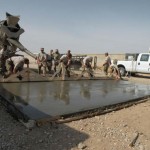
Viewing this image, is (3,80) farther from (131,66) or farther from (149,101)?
(131,66)

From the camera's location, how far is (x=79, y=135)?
20.6 ft

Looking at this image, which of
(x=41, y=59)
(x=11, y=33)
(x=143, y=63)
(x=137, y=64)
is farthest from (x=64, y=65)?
(x=137, y=64)

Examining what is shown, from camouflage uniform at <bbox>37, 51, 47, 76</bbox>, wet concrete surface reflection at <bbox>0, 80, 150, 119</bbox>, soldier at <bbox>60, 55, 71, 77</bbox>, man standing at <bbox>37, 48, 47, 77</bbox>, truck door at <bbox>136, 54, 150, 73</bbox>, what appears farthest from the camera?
truck door at <bbox>136, 54, 150, 73</bbox>

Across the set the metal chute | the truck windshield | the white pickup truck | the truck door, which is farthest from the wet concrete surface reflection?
the truck windshield

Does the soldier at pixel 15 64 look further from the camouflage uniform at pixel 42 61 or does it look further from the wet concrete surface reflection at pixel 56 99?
the camouflage uniform at pixel 42 61

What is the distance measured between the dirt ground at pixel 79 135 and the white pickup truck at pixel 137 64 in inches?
558

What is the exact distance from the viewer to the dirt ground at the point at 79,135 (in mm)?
5660

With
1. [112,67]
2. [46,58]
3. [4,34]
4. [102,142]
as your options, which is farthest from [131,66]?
[102,142]

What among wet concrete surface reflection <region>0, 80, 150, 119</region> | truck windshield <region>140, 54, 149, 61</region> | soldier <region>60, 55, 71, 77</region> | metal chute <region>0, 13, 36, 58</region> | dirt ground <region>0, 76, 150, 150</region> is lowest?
dirt ground <region>0, 76, 150, 150</region>

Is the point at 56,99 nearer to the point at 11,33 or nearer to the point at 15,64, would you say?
the point at 15,64

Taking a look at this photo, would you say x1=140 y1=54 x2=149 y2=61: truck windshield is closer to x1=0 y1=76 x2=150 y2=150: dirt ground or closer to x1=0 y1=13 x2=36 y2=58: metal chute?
x1=0 y1=13 x2=36 y2=58: metal chute

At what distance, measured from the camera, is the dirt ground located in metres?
5.66

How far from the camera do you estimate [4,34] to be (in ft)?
48.2

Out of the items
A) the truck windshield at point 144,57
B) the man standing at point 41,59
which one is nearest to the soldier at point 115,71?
the man standing at point 41,59
